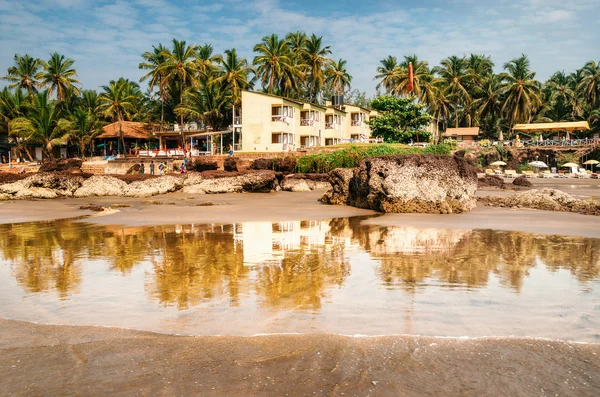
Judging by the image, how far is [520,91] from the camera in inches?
2399

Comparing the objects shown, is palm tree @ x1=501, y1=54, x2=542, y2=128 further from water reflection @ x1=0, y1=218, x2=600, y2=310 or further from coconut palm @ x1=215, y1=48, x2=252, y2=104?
water reflection @ x1=0, y1=218, x2=600, y2=310

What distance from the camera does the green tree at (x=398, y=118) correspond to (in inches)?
1923

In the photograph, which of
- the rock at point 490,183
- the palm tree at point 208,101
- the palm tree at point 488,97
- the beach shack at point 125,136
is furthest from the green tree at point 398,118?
the beach shack at point 125,136

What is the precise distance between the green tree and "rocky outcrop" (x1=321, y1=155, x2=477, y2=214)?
34101 mm

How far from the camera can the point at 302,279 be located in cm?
616

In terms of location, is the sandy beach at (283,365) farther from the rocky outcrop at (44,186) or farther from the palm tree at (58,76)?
the palm tree at (58,76)

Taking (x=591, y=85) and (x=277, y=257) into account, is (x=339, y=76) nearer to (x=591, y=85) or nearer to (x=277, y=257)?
(x=591, y=85)

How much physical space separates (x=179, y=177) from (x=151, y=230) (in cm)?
1549

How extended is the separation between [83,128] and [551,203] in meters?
53.2

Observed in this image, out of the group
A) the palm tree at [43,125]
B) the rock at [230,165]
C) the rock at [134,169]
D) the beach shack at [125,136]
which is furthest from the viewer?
the beach shack at [125,136]

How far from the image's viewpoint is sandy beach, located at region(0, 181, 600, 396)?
3.14 meters

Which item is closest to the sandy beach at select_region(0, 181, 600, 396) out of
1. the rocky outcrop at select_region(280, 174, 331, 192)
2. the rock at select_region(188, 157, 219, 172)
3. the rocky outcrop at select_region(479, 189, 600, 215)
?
the rocky outcrop at select_region(479, 189, 600, 215)

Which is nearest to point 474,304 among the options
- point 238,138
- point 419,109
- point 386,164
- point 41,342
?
point 41,342

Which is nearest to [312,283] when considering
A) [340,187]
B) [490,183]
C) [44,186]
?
[340,187]
